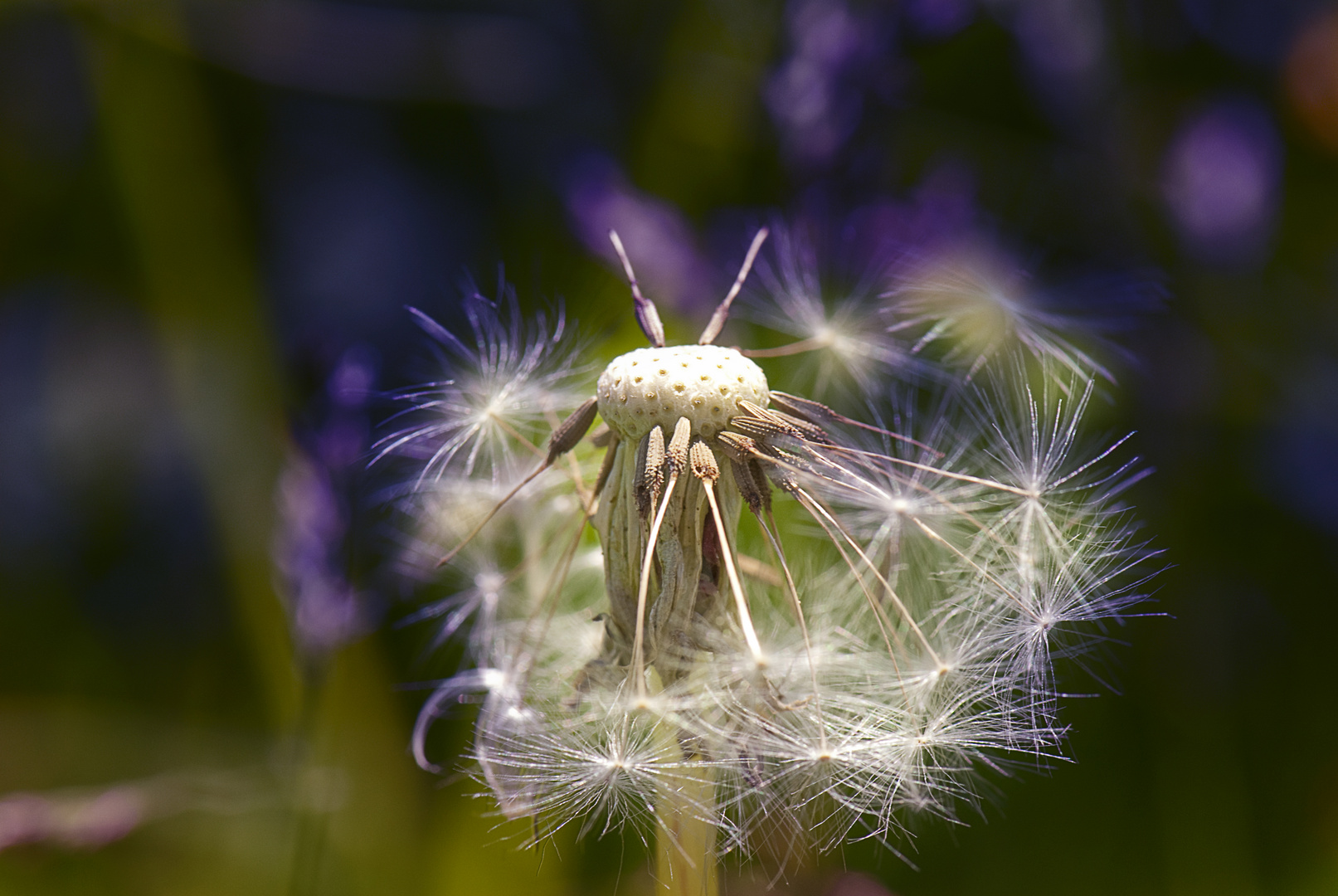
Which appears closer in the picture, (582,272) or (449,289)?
(582,272)

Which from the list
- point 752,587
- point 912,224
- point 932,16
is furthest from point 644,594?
point 932,16

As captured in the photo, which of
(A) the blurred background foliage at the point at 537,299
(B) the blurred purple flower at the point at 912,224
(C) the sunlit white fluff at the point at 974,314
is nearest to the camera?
(C) the sunlit white fluff at the point at 974,314

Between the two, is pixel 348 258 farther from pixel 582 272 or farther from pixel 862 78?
pixel 862 78

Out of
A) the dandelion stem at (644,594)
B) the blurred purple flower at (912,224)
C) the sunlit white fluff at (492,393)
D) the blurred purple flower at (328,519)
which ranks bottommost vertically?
the dandelion stem at (644,594)

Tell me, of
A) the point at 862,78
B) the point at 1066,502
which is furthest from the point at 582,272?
the point at 1066,502

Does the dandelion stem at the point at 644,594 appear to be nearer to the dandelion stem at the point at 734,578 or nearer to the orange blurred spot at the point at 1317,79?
the dandelion stem at the point at 734,578

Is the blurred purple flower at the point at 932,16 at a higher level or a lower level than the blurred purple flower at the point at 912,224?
higher

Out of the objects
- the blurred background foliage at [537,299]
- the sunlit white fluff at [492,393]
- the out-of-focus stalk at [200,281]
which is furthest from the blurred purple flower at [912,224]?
the out-of-focus stalk at [200,281]
